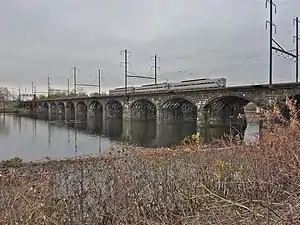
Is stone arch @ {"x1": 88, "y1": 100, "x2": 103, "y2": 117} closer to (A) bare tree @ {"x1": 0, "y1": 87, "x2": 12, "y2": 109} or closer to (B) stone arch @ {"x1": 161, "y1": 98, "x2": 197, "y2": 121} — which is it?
(B) stone arch @ {"x1": 161, "y1": 98, "x2": 197, "y2": 121}

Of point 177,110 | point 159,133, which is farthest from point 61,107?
point 159,133

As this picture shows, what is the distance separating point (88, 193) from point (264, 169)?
2.96 m

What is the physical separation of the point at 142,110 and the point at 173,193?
178 ft

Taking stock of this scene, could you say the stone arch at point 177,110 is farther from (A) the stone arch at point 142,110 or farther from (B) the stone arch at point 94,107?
(B) the stone arch at point 94,107

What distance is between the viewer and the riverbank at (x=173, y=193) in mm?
4227

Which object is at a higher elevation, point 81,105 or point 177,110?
point 81,105

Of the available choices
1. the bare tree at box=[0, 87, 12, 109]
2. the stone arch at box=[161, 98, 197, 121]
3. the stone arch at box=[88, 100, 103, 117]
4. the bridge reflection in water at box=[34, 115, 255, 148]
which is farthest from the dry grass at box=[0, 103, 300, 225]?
the bare tree at box=[0, 87, 12, 109]

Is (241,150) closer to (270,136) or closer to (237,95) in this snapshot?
(270,136)

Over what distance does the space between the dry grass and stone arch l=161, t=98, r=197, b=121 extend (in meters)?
41.0

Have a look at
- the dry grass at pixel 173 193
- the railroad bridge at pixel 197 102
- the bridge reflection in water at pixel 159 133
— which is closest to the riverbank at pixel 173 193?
the dry grass at pixel 173 193

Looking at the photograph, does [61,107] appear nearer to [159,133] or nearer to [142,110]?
[142,110]

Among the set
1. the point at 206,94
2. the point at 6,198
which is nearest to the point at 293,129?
the point at 6,198

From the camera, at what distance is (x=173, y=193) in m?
5.30

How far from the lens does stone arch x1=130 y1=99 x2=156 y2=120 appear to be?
5576 cm
